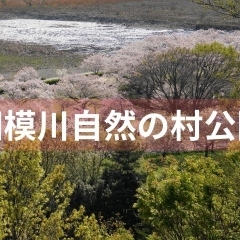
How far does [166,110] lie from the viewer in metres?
28.5

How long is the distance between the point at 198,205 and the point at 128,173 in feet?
31.6

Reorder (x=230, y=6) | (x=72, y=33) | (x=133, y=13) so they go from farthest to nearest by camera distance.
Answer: (x=133, y=13) → (x=72, y=33) → (x=230, y=6)

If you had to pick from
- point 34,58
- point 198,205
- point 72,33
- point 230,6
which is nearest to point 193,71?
point 230,6

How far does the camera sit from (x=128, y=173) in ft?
58.2

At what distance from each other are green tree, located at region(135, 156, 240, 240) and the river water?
3993 centimetres

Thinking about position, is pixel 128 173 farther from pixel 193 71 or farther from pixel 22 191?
pixel 193 71

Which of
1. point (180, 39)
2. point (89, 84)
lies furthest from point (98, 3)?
point (89, 84)

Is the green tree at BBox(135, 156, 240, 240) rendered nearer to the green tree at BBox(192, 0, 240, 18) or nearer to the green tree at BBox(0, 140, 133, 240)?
the green tree at BBox(0, 140, 133, 240)

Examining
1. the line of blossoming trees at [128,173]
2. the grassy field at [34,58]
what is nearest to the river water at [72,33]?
the grassy field at [34,58]

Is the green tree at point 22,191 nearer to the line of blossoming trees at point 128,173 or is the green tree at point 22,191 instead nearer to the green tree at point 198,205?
the line of blossoming trees at point 128,173

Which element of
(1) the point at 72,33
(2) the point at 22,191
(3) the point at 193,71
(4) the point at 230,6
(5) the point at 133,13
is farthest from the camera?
(5) the point at 133,13

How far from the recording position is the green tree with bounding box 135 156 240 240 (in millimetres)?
8109

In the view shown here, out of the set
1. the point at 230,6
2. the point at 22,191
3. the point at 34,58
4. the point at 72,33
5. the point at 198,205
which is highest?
the point at 72,33

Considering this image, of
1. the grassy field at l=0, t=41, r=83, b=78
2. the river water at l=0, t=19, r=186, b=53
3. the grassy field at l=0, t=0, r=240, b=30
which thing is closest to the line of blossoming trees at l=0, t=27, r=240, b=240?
the grassy field at l=0, t=41, r=83, b=78
